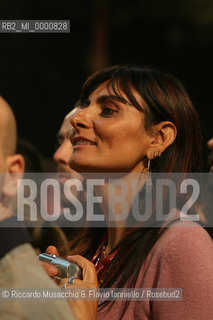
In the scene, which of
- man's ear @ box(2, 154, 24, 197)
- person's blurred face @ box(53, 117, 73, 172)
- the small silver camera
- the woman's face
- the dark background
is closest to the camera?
man's ear @ box(2, 154, 24, 197)

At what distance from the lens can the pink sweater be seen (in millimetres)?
738

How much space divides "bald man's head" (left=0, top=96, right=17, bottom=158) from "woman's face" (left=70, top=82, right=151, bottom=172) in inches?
8.3

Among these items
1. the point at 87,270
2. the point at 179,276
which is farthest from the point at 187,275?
the point at 87,270

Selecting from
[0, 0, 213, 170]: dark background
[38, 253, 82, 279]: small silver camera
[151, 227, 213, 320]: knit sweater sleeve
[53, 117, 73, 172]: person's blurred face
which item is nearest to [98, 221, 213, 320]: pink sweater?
[151, 227, 213, 320]: knit sweater sleeve

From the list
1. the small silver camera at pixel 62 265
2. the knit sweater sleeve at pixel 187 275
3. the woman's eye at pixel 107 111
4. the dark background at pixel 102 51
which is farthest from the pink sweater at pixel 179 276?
the dark background at pixel 102 51

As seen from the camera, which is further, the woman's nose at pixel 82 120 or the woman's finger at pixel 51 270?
the woman's nose at pixel 82 120

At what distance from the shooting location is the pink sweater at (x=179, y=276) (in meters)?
0.74

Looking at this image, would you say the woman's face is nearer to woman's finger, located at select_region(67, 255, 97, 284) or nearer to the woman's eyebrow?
the woman's eyebrow

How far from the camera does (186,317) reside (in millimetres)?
742

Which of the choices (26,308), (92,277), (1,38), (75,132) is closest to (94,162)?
(75,132)

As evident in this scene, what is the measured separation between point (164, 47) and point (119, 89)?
4.74ft

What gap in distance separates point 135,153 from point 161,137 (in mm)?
57

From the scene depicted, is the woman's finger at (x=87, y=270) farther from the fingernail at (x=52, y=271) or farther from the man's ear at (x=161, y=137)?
the man's ear at (x=161, y=137)

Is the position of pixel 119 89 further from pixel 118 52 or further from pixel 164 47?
pixel 164 47
